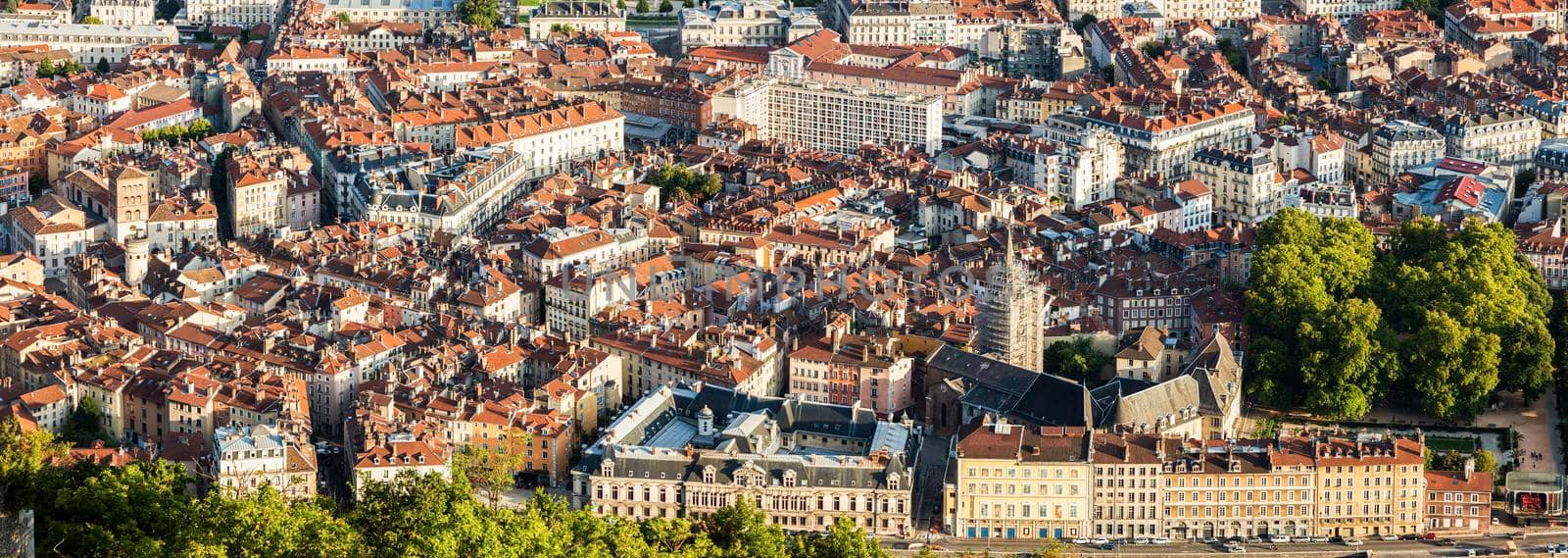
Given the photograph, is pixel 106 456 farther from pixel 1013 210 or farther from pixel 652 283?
pixel 1013 210

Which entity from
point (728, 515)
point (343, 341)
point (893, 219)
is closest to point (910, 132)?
point (893, 219)

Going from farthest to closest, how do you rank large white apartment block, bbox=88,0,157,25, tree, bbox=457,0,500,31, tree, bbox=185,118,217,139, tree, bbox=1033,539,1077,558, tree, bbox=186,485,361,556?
large white apartment block, bbox=88,0,157,25, tree, bbox=457,0,500,31, tree, bbox=185,118,217,139, tree, bbox=1033,539,1077,558, tree, bbox=186,485,361,556

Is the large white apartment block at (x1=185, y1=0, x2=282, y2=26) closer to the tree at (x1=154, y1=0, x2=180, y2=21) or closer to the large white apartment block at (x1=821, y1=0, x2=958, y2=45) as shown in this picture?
the tree at (x1=154, y1=0, x2=180, y2=21)

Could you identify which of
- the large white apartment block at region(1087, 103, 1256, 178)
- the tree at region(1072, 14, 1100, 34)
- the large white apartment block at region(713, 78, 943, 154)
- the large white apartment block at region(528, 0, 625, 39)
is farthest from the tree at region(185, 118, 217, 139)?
the tree at region(1072, 14, 1100, 34)

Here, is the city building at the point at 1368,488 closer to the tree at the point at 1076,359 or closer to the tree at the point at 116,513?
the tree at the point at 1076,359

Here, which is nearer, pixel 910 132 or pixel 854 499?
pixel 854 499
